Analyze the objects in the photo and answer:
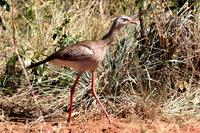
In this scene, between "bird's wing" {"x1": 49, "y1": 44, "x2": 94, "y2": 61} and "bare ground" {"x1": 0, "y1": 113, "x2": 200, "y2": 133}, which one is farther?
"bird's wing" {"x1": 49, "y1": 44, "x2": 94, "y2": 61}

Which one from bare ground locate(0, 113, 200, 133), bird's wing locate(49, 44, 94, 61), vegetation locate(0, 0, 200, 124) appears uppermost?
bird's wing locate(49, 44, 94, 61)

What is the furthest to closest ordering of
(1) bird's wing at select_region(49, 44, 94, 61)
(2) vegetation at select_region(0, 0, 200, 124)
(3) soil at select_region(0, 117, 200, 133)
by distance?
1. (2) vegetation at select_region(0, 0, 200, 124)
2. (1) bird's wing at select_region(49, 44, 94, 61)
3. (3) soil at select_region(0, 117, 200, 133)

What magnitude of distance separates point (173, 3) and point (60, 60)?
1944mm

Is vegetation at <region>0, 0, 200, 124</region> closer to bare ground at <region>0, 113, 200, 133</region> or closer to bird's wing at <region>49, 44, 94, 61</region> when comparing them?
bare ground at <region>0, 113, 200, 133</region>

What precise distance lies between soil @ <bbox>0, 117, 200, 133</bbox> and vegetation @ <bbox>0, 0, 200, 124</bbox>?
14 cm

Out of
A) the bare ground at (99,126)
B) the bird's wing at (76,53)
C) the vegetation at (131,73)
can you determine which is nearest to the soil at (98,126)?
the bare ground at (99,126)

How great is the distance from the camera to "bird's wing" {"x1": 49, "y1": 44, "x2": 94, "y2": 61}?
5.69m

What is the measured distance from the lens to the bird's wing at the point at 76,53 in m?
5.69

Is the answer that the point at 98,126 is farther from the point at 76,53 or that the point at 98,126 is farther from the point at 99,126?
the point at 76,53

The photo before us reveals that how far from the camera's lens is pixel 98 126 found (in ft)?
18.8

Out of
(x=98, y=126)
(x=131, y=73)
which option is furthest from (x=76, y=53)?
(x=131, y=73)

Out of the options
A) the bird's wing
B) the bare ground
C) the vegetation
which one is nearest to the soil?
the bare ground

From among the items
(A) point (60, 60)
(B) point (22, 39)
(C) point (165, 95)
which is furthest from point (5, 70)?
(C) point (165, 95)

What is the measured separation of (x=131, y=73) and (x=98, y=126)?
3.35 ft
